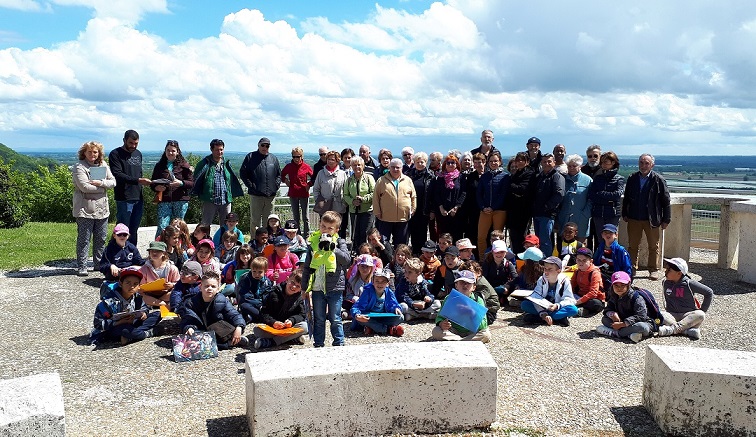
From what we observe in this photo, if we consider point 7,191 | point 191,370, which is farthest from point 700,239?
point 7,191

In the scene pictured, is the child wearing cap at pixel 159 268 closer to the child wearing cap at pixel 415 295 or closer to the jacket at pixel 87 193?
the jacket at pixel 87 193

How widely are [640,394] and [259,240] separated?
5.48 meters

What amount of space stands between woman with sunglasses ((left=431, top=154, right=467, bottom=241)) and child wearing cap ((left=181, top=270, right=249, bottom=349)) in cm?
422

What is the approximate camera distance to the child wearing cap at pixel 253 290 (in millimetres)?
7621

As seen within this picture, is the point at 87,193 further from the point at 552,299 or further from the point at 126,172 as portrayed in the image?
the point at 552,299

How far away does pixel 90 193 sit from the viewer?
10.1m

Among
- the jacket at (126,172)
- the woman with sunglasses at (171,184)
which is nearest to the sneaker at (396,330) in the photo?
the woman with sunglasses at (171,184)

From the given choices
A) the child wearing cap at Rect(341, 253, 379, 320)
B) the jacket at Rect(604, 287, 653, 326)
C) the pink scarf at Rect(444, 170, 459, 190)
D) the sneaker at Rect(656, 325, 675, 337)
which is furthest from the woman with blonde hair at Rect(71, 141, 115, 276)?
the sneaker at Rect(656, 325, 675, 337)

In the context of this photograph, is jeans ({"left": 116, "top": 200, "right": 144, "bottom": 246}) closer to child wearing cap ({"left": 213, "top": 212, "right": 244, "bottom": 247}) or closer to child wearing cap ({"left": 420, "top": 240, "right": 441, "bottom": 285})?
child wearing cap ({"left": 213, "top": 212, "right": 244, "bottom": 247})

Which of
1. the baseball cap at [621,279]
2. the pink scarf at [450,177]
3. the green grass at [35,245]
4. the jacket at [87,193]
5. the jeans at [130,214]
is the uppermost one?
the pink scarf at [450,177]

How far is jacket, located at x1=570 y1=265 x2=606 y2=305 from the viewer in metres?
8.51

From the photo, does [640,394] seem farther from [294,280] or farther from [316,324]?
[294,280]

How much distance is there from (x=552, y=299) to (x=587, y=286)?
2.27ft

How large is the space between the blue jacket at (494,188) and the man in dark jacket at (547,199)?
46 centimetres
